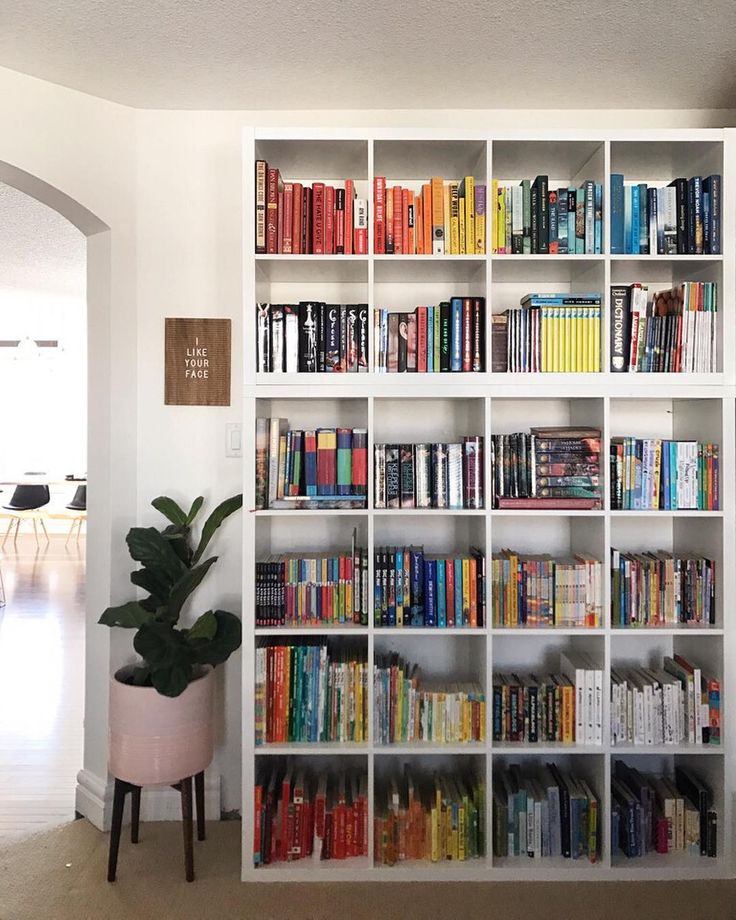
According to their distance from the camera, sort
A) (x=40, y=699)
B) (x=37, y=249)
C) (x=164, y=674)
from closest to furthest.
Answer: (x=164, y=674), (x=40, y=699), (x=37, y=249)

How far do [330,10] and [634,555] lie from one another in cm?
199

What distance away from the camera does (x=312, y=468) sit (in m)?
2.35

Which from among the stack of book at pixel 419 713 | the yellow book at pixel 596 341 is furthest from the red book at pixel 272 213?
the stack of book at pixel 419 713

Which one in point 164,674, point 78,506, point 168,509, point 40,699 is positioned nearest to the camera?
point 164,674

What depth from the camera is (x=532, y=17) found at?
2039 mm

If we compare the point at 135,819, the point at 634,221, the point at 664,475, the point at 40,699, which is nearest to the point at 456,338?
the point at 634,221

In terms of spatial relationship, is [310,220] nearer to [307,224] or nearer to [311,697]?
[307,224]

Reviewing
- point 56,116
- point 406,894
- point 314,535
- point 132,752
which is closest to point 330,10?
point 56,116

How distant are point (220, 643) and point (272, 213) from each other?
4.69 ft

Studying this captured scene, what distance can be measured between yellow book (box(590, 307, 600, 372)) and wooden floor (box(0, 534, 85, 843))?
2.57 meters

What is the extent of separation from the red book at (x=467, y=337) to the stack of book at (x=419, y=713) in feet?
3.43

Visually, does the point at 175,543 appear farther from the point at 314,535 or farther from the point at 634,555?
the point at 634,555

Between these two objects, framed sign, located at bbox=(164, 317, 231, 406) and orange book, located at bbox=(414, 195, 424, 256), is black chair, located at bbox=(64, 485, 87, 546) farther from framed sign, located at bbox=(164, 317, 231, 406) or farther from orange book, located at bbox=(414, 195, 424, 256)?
orange book, located at bbox=(414, 195, 424, 256)

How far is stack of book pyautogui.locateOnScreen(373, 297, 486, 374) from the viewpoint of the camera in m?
2.31
